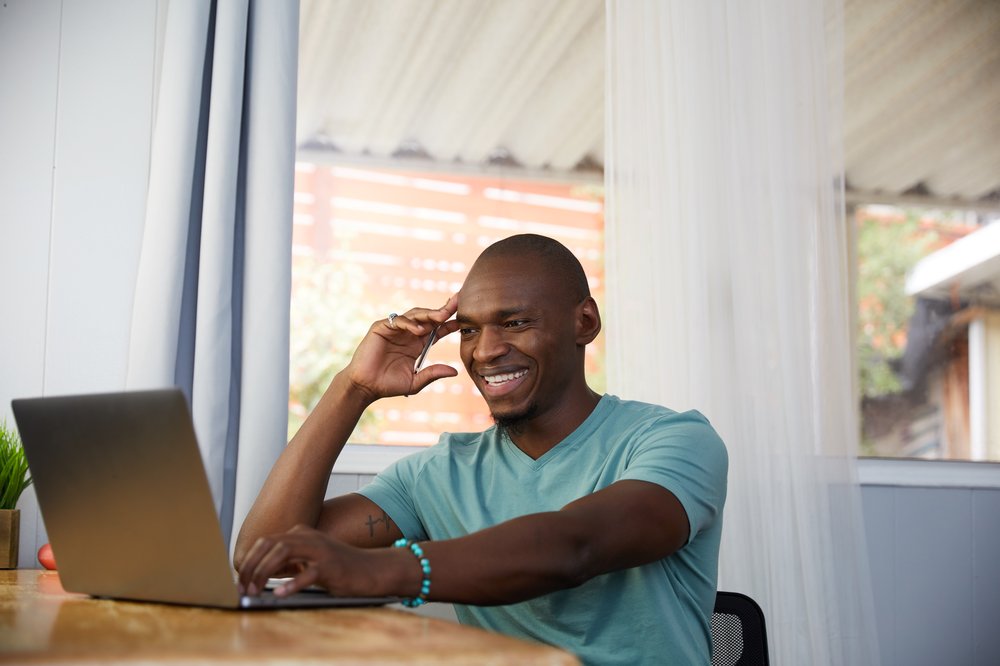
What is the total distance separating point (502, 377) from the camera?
1.79 m

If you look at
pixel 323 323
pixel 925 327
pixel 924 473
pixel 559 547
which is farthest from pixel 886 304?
pixel 559 547

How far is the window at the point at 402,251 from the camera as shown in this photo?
436 cm

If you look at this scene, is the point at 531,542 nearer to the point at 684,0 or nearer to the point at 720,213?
the point at 720,213

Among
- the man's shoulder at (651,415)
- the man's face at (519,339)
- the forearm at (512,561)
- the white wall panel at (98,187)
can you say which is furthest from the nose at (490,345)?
the white wall panel at (98,187)

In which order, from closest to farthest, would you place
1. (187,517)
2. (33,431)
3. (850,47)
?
Result: (187,517) → (33,431) → (850,47)

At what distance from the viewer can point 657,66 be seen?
255cm

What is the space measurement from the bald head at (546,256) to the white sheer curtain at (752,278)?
2.01ft

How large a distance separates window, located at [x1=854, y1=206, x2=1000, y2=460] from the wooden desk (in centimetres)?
318

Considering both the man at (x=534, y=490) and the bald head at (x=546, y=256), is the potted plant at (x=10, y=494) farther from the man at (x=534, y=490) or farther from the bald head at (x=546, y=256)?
the bald head at (x=546, y=256)

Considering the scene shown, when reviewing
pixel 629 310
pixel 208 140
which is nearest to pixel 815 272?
pixel 629 310

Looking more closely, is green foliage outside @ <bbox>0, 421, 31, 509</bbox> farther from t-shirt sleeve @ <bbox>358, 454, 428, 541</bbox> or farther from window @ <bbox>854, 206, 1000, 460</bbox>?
window @ <bbox>854, 206, 1000, 460</bbox>

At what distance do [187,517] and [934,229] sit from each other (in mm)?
3803

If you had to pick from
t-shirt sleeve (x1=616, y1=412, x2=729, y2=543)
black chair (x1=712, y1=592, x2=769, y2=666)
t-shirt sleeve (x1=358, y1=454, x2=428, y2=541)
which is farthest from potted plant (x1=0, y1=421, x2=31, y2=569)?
black chair (x1=712, y1=592, x2=769, y2=666)

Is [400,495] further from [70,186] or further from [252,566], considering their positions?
[70,186]
